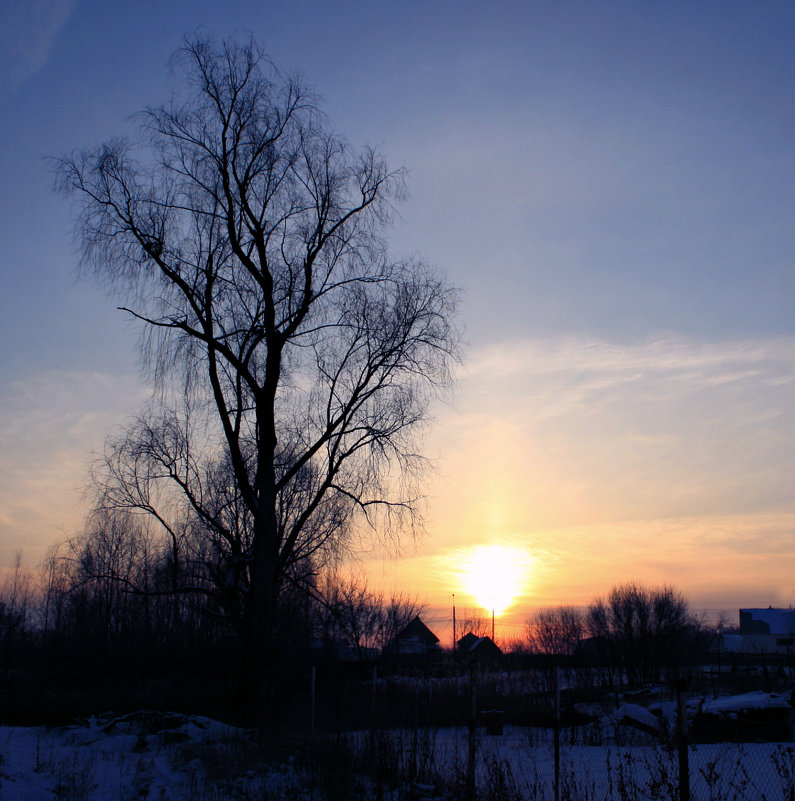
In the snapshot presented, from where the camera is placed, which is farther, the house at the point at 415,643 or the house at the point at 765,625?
the house at the point at 765,625

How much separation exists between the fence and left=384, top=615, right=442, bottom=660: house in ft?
38.8

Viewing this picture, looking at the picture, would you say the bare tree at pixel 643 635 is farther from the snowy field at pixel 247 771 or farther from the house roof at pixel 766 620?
the house roof at pixel 766 620

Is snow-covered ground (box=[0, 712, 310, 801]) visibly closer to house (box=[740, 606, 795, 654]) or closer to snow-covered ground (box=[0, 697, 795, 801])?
snow-covered ground (box=[0, 697, 795, 801])

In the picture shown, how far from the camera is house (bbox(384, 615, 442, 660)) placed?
132 ft

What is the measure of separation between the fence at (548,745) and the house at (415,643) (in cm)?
1184

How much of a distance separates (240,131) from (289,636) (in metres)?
20.7

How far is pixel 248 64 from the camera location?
15211 mm

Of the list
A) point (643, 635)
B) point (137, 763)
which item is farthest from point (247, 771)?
point (643, 635)

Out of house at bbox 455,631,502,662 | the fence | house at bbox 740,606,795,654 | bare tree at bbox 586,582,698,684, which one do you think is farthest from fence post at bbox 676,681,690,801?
house at bbox 740,606,795,654

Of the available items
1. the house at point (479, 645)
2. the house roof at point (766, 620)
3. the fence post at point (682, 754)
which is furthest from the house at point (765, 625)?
the fence post at point (682, 754)

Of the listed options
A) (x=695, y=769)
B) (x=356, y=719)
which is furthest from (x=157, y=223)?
(x=695, y=769)

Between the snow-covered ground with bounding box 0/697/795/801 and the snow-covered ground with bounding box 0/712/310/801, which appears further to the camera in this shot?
the snow-covered ground with bounding box 0/712/310/801

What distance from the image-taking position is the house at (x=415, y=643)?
40.3m

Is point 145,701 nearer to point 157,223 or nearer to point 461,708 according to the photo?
point 461,708
